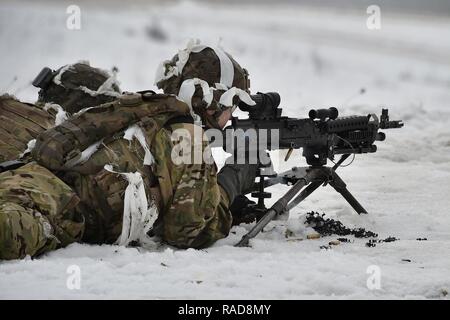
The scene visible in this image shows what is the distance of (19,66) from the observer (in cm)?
843

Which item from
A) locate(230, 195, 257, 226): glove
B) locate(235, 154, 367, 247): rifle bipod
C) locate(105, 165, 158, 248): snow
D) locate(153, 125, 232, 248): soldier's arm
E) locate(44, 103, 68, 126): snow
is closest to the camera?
locate(105, 165, 158, 248): snow

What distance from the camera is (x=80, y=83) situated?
4316 millimetres

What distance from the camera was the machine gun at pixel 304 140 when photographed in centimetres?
415

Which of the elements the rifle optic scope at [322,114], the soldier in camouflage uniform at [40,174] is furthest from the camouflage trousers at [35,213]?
the rifle optic scope at [322,114]

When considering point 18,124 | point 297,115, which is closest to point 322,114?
point 18,124

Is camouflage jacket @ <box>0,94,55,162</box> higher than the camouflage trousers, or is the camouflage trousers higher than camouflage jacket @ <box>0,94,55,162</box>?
camouflage jacket @ <box>0,94,55,162</box>

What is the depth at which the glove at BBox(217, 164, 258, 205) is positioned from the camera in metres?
3.92

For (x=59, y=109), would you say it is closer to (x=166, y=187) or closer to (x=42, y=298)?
(x=166, y=187)

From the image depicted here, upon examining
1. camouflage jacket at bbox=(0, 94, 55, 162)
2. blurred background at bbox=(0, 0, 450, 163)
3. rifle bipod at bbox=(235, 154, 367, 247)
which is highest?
blurred background at bbox=(0, 0, 450, 163)

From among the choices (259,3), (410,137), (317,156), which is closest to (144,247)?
(317,156)

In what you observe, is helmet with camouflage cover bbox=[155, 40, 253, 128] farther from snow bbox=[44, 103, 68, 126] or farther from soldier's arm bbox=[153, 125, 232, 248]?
snow bbox=[44, 103, 68, 126]

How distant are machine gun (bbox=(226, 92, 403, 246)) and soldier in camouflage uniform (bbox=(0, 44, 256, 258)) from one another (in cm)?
37

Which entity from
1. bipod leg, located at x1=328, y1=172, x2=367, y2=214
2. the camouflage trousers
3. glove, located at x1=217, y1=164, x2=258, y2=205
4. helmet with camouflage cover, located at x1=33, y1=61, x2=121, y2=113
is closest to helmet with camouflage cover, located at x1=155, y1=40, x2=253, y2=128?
A: glove, located at x1=217, y1=164, x2=258, y2=205

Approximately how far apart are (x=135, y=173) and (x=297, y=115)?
16.1 feet
